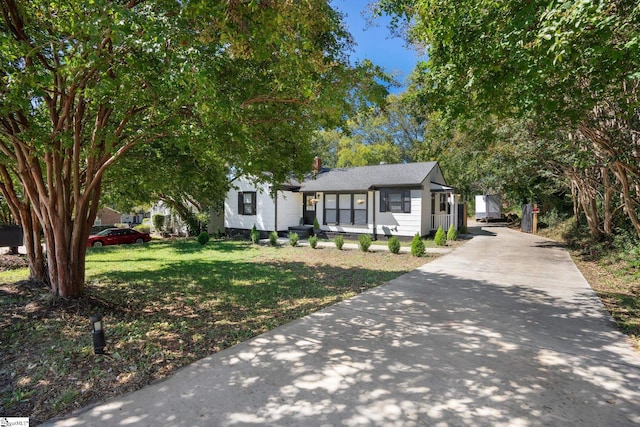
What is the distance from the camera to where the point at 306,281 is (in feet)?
27.3

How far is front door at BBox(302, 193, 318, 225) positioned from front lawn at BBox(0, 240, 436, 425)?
8.42 meters

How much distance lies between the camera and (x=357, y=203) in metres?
17.9

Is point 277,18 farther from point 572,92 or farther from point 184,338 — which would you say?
point 572,92

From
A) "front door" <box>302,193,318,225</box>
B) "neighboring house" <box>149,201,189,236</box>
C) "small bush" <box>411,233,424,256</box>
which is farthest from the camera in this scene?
"neighboring house" <box>149,201,189,236</box>

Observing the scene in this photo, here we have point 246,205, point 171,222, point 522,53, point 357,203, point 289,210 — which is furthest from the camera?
point 171,222

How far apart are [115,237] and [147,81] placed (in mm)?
18390

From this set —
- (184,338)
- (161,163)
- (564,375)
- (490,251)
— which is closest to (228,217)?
(161,163)

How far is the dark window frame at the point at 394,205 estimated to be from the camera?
16.4 meters

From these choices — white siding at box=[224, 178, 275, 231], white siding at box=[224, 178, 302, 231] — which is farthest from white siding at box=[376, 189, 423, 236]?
white siding at box=[224, 178, 275, 231]

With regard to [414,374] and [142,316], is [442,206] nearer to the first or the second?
[414,374]

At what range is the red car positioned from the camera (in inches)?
725

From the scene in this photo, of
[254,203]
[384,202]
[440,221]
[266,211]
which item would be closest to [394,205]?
[384,202]

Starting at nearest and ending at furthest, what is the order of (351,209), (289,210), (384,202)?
(384,202)
(351,209)
(289,210)

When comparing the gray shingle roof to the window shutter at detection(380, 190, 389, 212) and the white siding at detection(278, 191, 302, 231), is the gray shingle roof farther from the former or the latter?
the white siding at detection(278, 191, 302, 231)
